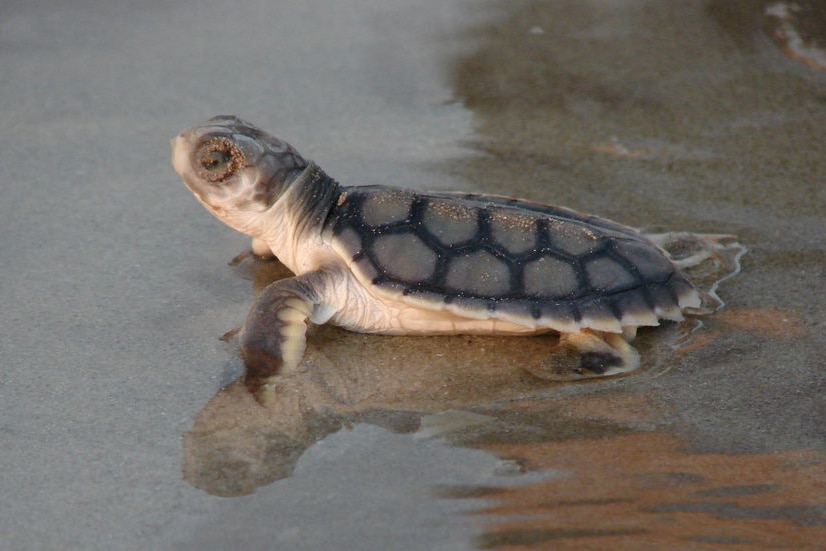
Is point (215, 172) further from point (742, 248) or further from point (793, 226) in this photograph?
point (793, 226)

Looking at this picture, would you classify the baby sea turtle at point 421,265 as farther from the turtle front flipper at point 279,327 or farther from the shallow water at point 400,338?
the shallow water at point 400,338

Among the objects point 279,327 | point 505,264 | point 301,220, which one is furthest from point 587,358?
point 301,220

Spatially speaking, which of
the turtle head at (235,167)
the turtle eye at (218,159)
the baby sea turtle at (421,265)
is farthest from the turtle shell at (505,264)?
the turtle eye at (218,159)

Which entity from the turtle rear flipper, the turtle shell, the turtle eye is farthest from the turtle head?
the turtle rear flipper

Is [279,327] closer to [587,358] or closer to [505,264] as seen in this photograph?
[505,264]

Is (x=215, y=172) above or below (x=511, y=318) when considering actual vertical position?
above

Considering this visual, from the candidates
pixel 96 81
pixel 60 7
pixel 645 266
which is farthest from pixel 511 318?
pixel 60 7
